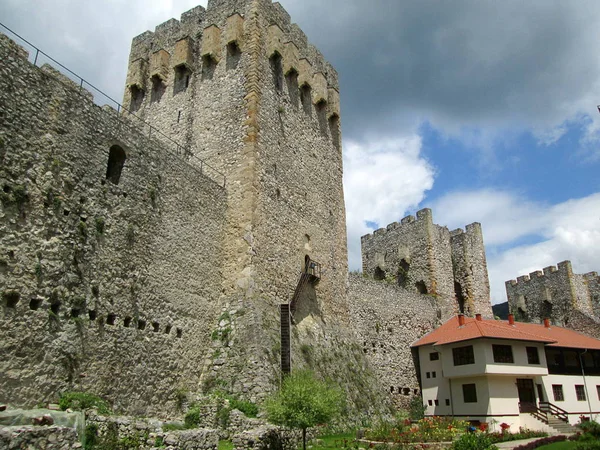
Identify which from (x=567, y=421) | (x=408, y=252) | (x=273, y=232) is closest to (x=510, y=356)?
(x=567, y=421)

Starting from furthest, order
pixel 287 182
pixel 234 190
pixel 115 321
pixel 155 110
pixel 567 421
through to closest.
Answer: pixel 567 421, pixel 155 110, pixel 287 182, pixel 234 190, pixel 115 321

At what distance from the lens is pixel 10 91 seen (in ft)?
39.8

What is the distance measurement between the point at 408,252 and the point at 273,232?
17.8 meters

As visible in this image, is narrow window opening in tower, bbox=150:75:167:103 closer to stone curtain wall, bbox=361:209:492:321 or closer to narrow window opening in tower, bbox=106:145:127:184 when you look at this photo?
narrow window opening in tower, bbox=106:145:127:184

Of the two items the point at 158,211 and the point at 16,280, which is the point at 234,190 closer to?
the point at 158,211

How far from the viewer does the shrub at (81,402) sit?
11.5 m

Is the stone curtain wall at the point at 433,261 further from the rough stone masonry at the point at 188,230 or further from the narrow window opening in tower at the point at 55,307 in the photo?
the narrow window opening in tower at the point at 55,307

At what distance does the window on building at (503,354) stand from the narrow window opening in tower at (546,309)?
18.1m

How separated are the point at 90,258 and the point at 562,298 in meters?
37.5

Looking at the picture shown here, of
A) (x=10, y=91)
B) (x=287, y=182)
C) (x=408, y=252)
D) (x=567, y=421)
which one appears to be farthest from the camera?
(x=408, y=252)

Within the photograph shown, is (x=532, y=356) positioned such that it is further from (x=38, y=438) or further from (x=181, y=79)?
(x=38, y=438)

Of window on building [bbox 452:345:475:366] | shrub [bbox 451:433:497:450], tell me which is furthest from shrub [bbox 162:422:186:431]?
window on building [bbox 452:345:475:366]

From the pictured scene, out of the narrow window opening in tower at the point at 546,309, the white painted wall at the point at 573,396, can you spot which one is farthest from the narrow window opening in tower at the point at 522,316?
the white painted wall at the point at 573,396

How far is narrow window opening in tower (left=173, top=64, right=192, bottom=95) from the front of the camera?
888 inches
